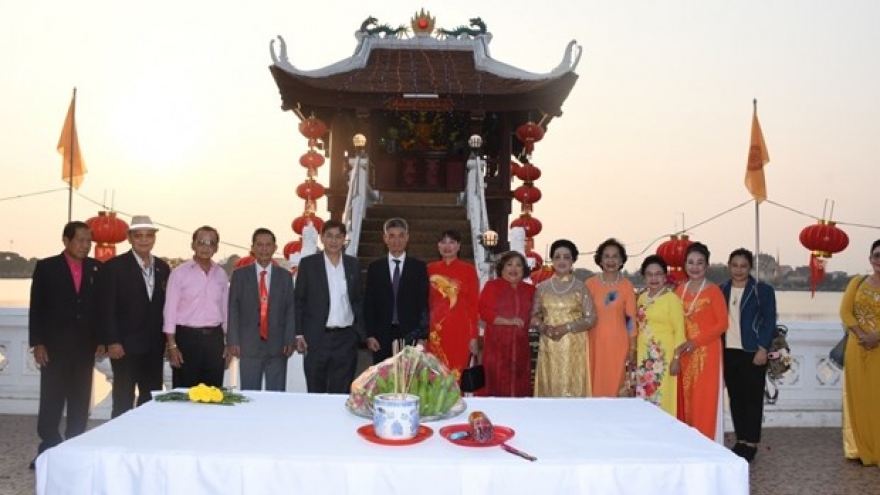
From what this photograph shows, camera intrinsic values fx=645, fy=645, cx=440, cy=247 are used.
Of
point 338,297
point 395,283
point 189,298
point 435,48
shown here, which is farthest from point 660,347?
point 435,48

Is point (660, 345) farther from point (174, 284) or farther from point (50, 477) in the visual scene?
point (50, 477)

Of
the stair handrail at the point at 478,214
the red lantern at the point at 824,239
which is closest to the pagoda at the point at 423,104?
the stair handrail at the point at 478,214

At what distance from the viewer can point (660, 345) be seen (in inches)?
179

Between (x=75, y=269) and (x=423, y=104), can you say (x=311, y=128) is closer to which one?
(x=423, y=104)

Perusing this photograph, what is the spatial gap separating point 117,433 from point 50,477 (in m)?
0.23

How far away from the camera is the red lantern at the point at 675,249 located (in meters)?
11.5

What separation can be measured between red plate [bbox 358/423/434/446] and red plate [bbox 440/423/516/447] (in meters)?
0.06

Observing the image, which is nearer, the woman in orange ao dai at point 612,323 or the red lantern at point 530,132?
the woman in orange ao dai at point 612,323

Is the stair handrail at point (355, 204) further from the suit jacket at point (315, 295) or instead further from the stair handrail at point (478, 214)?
the suit jacket at point (315, 295)

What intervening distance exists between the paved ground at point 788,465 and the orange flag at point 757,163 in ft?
14.7

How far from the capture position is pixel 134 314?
14.6 ft

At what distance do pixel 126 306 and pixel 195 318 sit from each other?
0.47 meters

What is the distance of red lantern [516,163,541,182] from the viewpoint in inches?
529

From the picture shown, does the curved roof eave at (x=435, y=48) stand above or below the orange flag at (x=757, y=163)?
above
